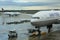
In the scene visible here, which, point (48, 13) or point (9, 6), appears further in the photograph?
point (9, 6)

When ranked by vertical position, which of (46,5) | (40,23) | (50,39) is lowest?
(50,39)

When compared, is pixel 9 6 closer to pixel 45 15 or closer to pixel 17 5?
pixel 17 5

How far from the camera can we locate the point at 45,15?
14789mm

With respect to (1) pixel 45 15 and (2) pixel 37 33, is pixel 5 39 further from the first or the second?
(1) pixel 45 15

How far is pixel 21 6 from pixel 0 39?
29560mm

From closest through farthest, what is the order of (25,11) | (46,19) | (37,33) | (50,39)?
(50,39) → (37,33) → (46,19) → (25,11)

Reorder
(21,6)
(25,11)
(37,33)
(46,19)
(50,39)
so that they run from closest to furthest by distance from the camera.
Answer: (50,39)
(37,33)
(46,19)
(25,11)
(21,6)

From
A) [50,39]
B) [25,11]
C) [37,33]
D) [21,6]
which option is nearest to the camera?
[50,39]

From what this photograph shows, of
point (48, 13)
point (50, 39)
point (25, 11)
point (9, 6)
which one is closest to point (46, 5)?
point (25, 11)

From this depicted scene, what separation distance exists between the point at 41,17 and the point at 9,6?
25420mm

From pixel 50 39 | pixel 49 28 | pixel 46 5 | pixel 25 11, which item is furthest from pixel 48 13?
pixel 46 5

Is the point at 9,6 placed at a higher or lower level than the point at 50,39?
higher

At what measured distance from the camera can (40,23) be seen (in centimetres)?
1435

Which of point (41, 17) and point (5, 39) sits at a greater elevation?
point (41, 17)
